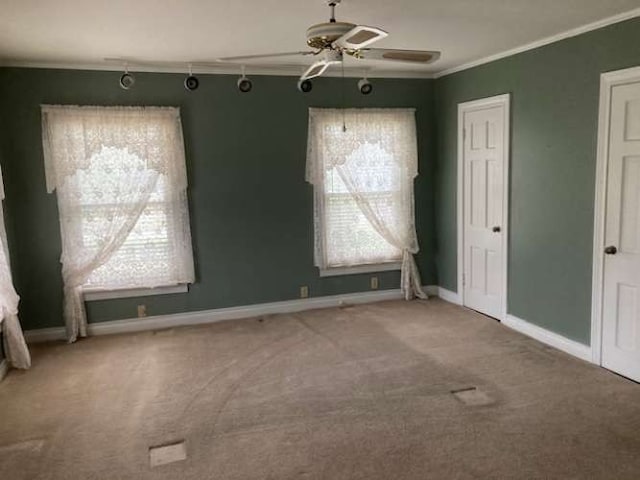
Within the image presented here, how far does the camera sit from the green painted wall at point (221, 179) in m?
4.49

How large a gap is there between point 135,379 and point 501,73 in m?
4.00

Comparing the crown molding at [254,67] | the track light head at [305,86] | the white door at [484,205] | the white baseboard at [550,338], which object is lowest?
the white baseboard at [550,338]

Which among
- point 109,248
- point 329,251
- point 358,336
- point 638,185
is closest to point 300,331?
point 358,336

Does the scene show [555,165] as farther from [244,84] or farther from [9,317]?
[9,317]

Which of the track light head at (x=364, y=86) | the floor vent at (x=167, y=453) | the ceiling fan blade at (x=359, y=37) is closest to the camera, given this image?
the ceiling fan blade at (x=359, y=37)

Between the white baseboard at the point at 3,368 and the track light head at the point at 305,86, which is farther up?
the track light head at the point at 305,86

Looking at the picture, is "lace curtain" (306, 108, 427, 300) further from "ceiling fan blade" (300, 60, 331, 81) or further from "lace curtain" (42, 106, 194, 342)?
"ceiling fan blade" (300, 60, 331, 81)

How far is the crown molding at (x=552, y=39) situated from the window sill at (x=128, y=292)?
3488 mm

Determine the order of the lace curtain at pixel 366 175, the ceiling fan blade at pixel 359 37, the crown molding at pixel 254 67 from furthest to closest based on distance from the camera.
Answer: the lace curtain at pixel 366 175, the crown molding at pixel 254 67, the ceiling fan blade at pixel 359 37

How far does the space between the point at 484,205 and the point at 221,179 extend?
257cm

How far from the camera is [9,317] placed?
12.9ft

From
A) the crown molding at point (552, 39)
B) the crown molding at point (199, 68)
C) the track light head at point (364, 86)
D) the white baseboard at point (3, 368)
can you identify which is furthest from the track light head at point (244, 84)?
the white baseboard at point (3, 368)

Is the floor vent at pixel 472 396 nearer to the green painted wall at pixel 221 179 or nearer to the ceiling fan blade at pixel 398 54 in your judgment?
the ceiling fan blade at pixel 398 54

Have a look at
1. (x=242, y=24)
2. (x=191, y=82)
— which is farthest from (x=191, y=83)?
(x=242, y=24)
